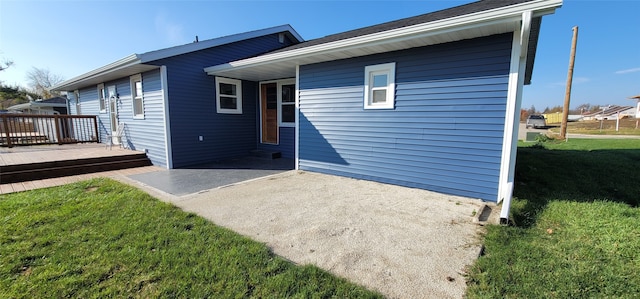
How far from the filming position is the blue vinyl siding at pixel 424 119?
396 cm

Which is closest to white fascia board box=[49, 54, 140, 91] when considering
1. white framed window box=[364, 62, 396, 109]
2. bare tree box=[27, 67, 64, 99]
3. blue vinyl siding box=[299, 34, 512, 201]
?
blue vinyl siding box=[299, 34, 512, 201]

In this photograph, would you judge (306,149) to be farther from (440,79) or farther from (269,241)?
(269,241)

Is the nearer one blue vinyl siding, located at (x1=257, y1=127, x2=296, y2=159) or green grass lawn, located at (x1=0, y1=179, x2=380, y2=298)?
green grass lawn, located at (x1=0, y1=179, x2=380, y2=298)

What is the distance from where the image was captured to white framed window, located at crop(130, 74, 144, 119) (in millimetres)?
7387

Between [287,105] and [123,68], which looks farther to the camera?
[287,105]

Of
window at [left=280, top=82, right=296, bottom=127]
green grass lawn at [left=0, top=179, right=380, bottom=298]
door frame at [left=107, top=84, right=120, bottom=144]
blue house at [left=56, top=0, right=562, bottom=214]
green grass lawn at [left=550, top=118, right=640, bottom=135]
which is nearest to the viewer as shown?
green grass lawn at [left=0, top=179, right=380, bottom=298]

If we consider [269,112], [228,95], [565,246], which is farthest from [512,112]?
[228,95]

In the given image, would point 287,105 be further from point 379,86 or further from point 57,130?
point 57,130

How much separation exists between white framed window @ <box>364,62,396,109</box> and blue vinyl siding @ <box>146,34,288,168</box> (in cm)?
457

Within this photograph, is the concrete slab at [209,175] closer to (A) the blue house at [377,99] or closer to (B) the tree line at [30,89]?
(A) the blue house at [377,99]

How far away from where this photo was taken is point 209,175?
586 centimetres

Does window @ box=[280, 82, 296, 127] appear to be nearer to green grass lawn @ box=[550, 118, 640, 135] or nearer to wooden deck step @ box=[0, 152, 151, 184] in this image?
wooden deck step @ box=[0, 152, 151, 184]

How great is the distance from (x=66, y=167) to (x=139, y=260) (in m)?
5.53

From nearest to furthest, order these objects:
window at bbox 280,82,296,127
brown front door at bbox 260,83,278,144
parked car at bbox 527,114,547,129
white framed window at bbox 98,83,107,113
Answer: window at bbox 280,82,296,127 < brown front door at bbox 260,83,278,144 < white framed window at bbox 98,83,107,113 < parked car at bbox 527,114,547,129
